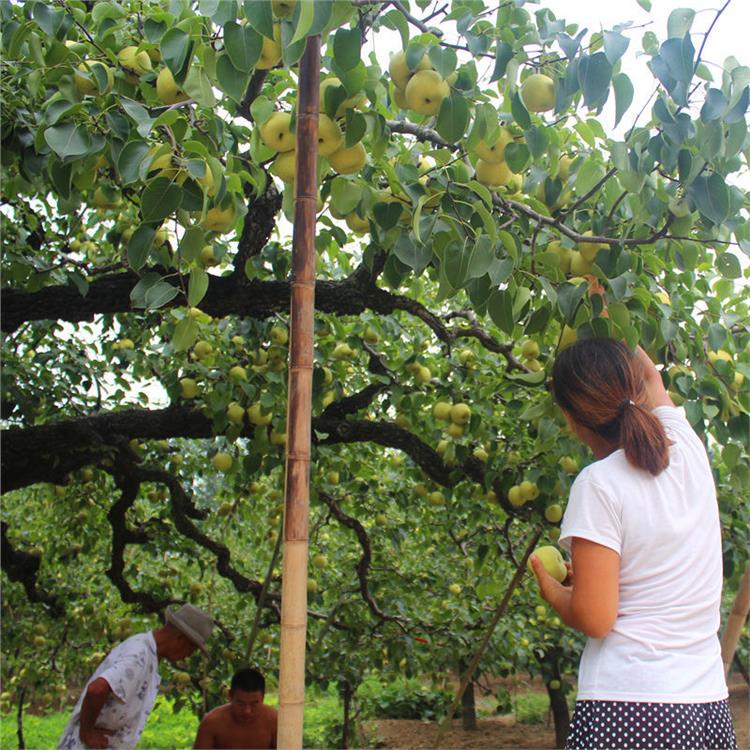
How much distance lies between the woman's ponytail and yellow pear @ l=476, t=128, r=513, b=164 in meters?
0.67

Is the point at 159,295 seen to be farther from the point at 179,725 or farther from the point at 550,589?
the point at 179,725

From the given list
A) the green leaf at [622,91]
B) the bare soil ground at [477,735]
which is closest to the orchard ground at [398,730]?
the bare soil ground at [477,735]

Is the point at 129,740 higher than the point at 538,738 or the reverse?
higher

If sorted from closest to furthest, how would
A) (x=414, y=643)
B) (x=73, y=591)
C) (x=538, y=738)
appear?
1. (x=414, y=643)
2. (x=73, y=591)
3. (x=538, y=738)

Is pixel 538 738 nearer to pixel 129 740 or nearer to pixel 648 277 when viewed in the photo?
pixel 129 740

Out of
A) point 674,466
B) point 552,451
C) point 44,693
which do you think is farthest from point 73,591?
point 674,466

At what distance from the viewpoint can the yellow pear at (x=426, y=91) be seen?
1.71 m

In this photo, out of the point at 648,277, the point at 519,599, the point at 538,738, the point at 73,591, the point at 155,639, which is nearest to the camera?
the point at 648,277

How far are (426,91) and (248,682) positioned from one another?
2.99m

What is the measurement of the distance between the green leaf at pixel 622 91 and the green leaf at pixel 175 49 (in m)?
0.77

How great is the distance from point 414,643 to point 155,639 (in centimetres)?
226

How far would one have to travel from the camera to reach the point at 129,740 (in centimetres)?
328

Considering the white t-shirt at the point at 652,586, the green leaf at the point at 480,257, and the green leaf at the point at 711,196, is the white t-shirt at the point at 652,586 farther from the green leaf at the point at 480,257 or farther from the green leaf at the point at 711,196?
the green leaf at the point at 711,196

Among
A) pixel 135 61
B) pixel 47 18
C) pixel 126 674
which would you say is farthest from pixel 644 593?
pixel 126 674
